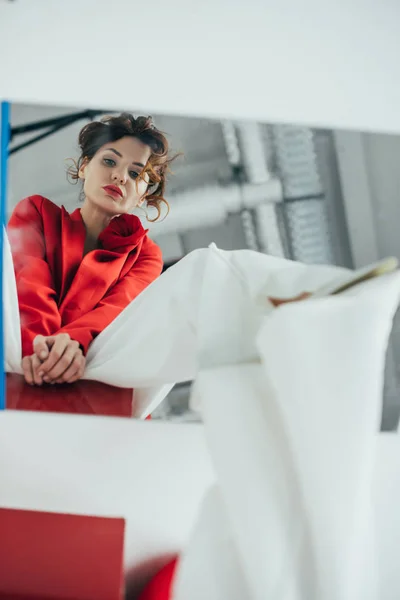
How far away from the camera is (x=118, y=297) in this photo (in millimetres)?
1300

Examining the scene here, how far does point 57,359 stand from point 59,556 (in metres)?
0.45

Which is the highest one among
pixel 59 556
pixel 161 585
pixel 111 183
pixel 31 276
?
pixel 111 183

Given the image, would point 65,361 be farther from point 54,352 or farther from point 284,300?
point 284,300

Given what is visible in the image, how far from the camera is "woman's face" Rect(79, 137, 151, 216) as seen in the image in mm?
1290

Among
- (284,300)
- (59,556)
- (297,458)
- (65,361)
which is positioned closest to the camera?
(297,458)

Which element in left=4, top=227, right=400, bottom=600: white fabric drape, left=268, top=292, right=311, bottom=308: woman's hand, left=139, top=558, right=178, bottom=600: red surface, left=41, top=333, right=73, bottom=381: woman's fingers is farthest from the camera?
left=41, top=333, right=73, bottom=381: woman's fingers

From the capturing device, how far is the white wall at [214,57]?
1354mm

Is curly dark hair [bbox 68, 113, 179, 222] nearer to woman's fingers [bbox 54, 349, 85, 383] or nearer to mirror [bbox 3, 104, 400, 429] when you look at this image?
mirror [bbox 3, 104, 400, 429]

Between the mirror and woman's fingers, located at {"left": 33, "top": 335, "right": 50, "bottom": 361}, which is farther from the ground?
the mirror

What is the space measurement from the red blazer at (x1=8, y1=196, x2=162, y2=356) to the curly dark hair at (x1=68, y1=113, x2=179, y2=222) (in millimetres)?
91

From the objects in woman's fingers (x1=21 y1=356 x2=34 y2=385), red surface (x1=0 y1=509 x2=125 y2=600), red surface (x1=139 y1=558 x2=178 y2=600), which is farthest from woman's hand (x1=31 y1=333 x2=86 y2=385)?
red surface (x1=139 y1=558 x2=178 y2=600)

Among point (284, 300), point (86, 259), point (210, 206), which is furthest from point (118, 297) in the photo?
point (284, 300)

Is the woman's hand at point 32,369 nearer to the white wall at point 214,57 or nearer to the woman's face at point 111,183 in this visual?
the woman's face at point 111,183

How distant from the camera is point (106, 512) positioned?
130cm
